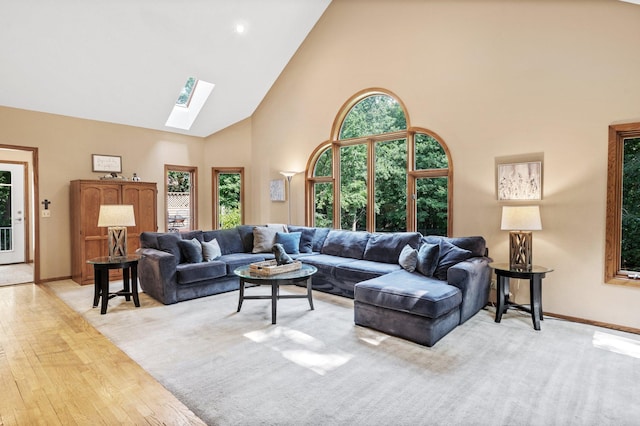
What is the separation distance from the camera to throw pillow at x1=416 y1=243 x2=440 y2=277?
161 inches

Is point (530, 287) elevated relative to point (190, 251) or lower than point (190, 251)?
lower

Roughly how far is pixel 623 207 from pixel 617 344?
1.44 meters

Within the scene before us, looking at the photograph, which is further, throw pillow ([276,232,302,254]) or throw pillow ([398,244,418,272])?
throw pillow ([276,232,302,254])

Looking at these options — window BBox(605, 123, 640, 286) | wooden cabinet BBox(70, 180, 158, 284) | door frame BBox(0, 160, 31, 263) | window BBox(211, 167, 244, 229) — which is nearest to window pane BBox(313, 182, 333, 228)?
window BBox(211, 167, 244, 229)

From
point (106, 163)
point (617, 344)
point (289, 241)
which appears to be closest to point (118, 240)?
point (289, 241)

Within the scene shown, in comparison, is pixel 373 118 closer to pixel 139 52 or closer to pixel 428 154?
pixel 428 154

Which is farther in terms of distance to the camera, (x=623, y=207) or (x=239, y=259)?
(x=239, y=259)

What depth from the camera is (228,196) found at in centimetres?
794

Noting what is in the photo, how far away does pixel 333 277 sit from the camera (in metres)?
Result: 4.87

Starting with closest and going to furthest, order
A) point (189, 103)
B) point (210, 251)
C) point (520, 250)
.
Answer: point (520, 250), point (210, 251), point (189, 103)

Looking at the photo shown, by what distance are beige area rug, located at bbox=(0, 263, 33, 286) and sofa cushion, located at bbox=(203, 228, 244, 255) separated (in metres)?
3.17

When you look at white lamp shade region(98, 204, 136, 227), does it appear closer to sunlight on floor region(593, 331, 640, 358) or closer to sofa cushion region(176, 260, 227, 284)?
sofa cushion region(176, 260, 227, 284)

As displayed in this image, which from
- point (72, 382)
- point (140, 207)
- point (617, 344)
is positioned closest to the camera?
point (72, 382)

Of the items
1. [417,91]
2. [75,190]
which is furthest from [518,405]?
[75,190]
